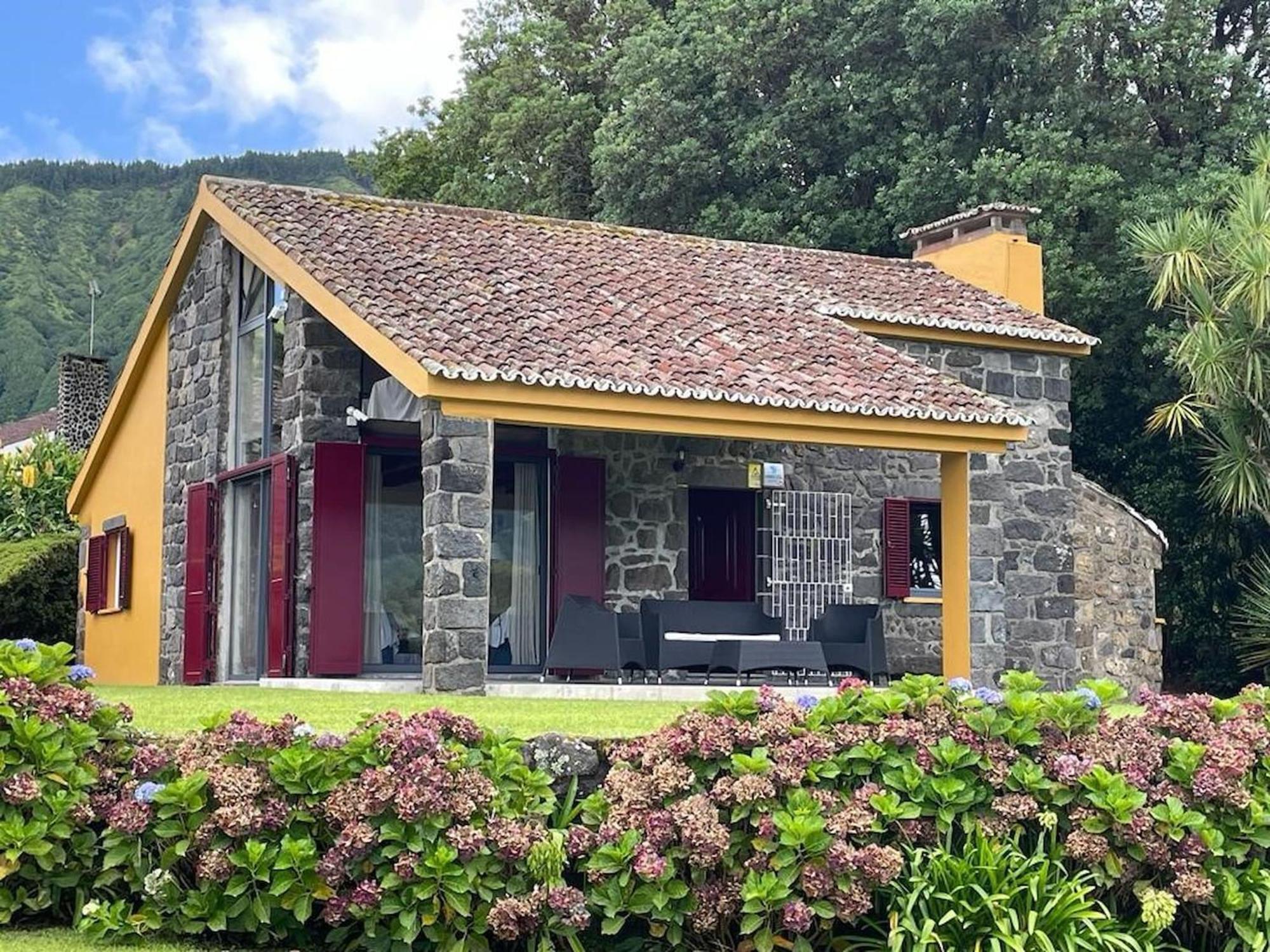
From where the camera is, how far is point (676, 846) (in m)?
6.50

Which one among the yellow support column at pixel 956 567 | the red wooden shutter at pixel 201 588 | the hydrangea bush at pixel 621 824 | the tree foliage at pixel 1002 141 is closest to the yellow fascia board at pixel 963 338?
the yellow support column at pixel 956 567

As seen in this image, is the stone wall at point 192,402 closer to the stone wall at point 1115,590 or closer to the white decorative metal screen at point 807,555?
the white decorative metal screen at point 807,555

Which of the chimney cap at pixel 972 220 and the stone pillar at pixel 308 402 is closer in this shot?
the stone pillar at pixel 308 402

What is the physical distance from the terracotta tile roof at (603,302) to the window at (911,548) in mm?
1981

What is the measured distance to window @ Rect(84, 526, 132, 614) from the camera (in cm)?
2005

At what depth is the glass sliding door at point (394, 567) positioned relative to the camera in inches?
602

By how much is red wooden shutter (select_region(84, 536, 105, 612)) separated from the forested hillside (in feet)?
109

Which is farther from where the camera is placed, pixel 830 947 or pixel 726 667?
pixel 726 667

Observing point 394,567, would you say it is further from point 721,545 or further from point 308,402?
point 721,545

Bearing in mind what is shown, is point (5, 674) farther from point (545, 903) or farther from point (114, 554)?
point (114, 554)

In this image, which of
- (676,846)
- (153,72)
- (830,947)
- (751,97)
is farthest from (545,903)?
(153,72)

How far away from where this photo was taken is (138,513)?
64.7 feet

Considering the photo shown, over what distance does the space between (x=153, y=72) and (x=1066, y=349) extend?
3129 inches

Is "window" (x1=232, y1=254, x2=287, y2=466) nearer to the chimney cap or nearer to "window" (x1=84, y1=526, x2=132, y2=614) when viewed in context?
"window" (x1=84, y1=526, x2=132, y2=614)
